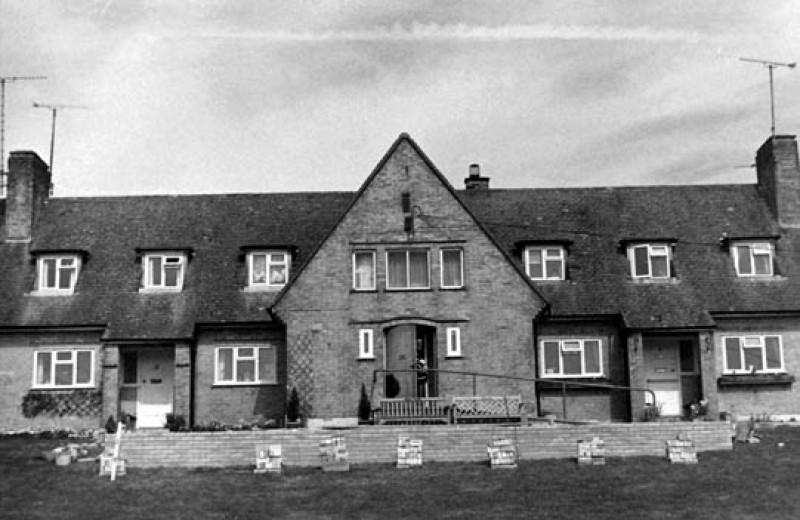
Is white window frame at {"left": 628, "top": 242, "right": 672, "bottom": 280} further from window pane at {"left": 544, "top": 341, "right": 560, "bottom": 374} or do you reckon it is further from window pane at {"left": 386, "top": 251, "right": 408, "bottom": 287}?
A: window pane at {"left": 386, "top": 251, "right": 408, "bottom": 287}

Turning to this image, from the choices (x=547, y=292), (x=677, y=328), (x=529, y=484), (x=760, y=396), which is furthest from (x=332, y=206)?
(x=529, y=484)

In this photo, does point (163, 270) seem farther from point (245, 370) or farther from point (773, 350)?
point (773, 350)

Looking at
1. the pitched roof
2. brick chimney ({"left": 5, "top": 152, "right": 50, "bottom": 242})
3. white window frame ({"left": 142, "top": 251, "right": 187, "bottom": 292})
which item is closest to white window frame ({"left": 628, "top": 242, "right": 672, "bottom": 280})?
the pitched roof

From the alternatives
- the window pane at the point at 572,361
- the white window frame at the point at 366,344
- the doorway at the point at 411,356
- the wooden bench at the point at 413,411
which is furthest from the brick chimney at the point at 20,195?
the window pane at the point at 572,361

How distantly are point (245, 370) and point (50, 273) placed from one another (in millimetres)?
7785

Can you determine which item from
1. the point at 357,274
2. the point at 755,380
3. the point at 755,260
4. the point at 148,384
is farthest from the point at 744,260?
the point at 148,384

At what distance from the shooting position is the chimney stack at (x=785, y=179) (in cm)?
3644

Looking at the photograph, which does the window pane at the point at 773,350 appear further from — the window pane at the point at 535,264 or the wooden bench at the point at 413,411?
the wooden bench at the point at 413,411

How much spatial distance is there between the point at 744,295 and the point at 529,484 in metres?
17.1

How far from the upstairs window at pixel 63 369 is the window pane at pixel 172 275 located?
350 centimetres

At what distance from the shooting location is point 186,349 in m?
33.1

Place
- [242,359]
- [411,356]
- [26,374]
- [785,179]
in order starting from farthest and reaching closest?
[785,179] → [242,359] → [26,374] → [411,356]

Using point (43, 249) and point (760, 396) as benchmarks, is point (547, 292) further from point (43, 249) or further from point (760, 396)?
point (43, 249)

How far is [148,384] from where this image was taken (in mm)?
34094
